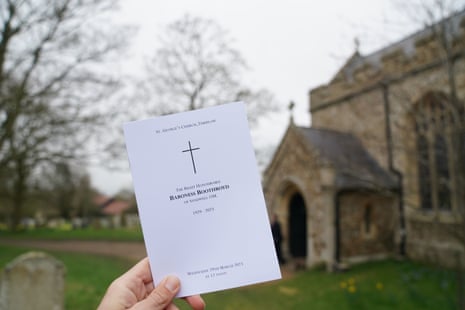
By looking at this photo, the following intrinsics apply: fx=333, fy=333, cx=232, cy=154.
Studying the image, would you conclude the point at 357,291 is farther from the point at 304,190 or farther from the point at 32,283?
the point at 32,283

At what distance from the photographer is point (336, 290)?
26.0 feet

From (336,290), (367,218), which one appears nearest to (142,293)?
(336,290)

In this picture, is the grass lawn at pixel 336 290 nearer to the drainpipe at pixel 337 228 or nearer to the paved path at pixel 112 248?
the drainpipe at pixel 337 228

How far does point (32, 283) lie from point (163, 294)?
4923 mm

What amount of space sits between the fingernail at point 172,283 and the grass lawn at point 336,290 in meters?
5.85

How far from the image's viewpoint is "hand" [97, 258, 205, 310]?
1.51m

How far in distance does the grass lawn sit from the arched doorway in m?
2.02

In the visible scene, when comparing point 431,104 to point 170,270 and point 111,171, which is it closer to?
point 111,171

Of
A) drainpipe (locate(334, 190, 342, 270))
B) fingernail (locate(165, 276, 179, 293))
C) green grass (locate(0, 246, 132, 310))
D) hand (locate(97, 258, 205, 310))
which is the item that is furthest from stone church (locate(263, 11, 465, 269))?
fingernail (locate(165, 276, 179, 293))

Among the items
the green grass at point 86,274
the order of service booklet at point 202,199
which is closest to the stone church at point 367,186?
the green grass at point 86,274

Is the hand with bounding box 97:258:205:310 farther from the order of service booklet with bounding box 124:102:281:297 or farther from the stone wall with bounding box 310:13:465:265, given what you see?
the stone wall with bounding box 310:13:465:265

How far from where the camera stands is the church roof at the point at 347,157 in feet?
35.0

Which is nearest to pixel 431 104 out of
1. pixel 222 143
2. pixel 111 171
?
pixel 111 171

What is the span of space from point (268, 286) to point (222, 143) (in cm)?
814
